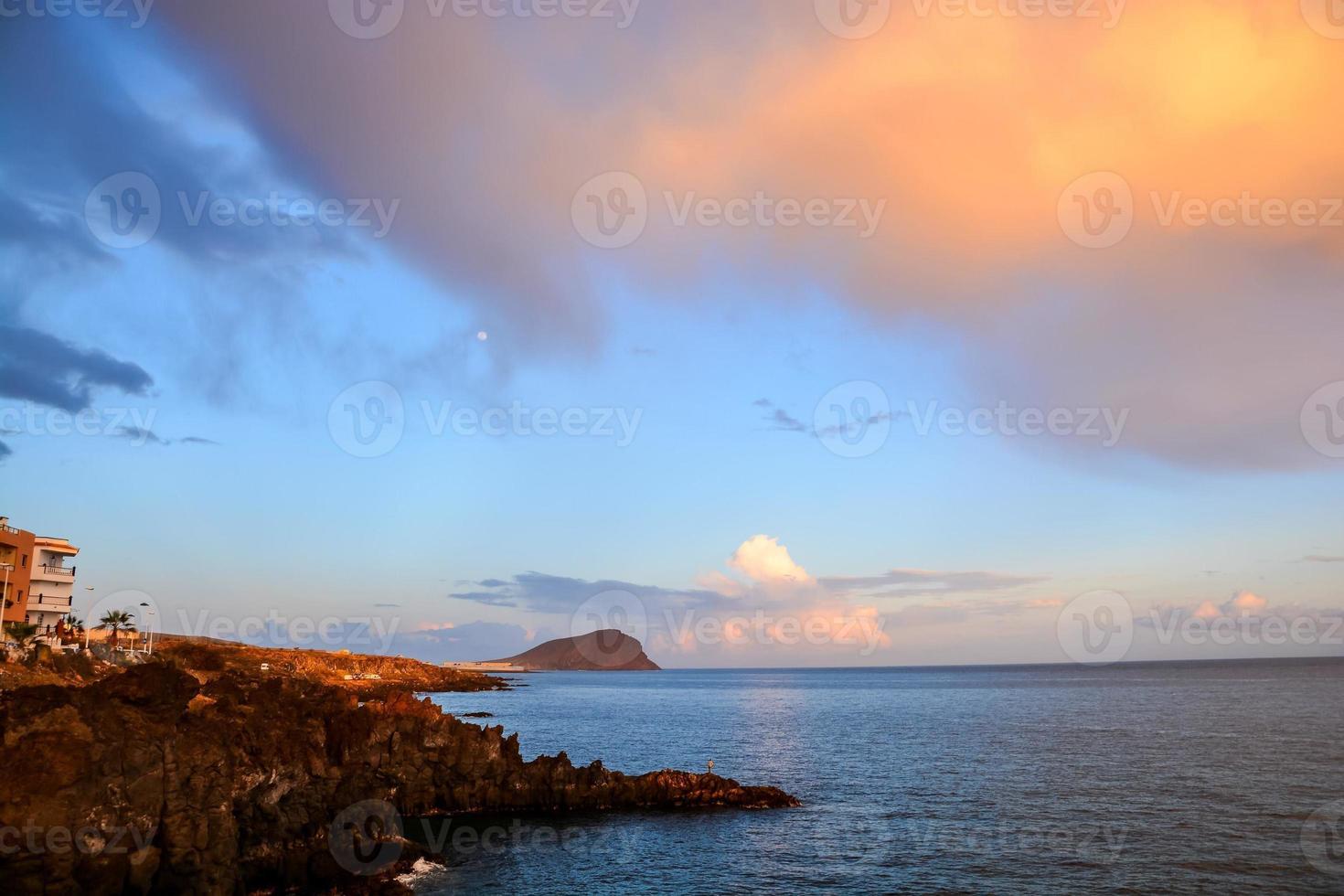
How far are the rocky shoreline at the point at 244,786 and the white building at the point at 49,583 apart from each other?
3510 cm

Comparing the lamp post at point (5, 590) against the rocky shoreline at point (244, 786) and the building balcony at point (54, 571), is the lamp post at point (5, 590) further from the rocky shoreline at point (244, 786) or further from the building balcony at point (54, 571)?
the rocky shoreline at point (244, 786)

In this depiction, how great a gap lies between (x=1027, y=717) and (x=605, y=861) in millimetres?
105326

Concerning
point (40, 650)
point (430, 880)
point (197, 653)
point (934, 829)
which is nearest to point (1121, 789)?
point (934, 829)

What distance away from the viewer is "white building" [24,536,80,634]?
77.6 metres

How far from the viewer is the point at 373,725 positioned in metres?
54.4

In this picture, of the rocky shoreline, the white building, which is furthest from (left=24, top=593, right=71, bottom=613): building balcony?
the rocky shoreline

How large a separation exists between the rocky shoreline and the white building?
35.1 metres

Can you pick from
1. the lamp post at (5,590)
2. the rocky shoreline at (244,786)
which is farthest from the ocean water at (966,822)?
the lamp post at (5,590)

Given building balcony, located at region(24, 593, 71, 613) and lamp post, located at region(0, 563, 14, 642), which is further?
building balcony, located at region(24, 593, 71, 613)

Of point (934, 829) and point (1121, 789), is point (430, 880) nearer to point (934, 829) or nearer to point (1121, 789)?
point (934, 829)

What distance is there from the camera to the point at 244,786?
40844 millimetres

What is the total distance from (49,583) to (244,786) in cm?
5696

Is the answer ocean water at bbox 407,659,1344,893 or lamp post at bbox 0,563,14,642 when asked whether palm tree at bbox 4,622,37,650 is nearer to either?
lamp post at bbox 0,563,14,642

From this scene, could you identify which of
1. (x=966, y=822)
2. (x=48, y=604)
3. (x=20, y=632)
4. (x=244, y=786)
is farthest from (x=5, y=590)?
(x=966, y=822)
